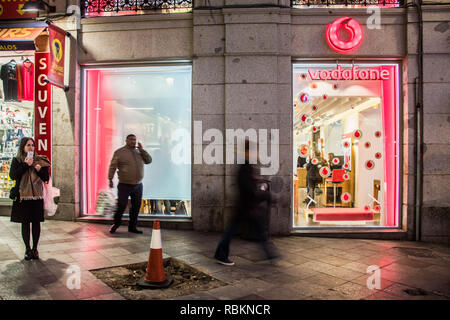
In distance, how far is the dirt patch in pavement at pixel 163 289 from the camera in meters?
4.00

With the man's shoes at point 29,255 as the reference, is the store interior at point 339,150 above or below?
above

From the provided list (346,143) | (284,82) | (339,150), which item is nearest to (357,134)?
(346,143)

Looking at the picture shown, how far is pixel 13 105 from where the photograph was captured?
888cm

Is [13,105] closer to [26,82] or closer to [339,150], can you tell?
[26,82]

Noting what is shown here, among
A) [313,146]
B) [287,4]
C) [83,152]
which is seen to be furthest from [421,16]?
[83,152]

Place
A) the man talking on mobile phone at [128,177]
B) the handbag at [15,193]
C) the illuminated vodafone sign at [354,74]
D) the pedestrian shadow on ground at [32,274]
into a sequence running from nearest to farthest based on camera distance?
1. the pedestrian shadow on ground at [32,274]
2. the handbag at [15,193]
3. the man talking on mobile phone at [128,177]
4. the illuminated vodafone sign at [354,74]

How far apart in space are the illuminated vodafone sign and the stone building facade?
10.8 inches

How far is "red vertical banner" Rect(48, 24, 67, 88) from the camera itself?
7387 mm

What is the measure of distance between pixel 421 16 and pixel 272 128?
411 cm

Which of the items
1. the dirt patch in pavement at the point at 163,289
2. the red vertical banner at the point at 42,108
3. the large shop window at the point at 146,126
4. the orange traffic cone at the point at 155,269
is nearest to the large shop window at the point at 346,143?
the large shop window at the point at 146,126

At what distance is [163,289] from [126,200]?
330 centimetres

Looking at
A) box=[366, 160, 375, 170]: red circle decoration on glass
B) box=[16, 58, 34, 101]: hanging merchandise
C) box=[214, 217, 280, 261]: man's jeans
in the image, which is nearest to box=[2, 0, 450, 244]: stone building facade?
box=[366, 160, 375, 170]: red circle decoration on glass

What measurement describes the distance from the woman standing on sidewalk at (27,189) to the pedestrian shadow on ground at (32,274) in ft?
0.96

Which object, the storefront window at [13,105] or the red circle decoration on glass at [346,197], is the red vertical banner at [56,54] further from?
the red circle decoration on glass at [346,197]
